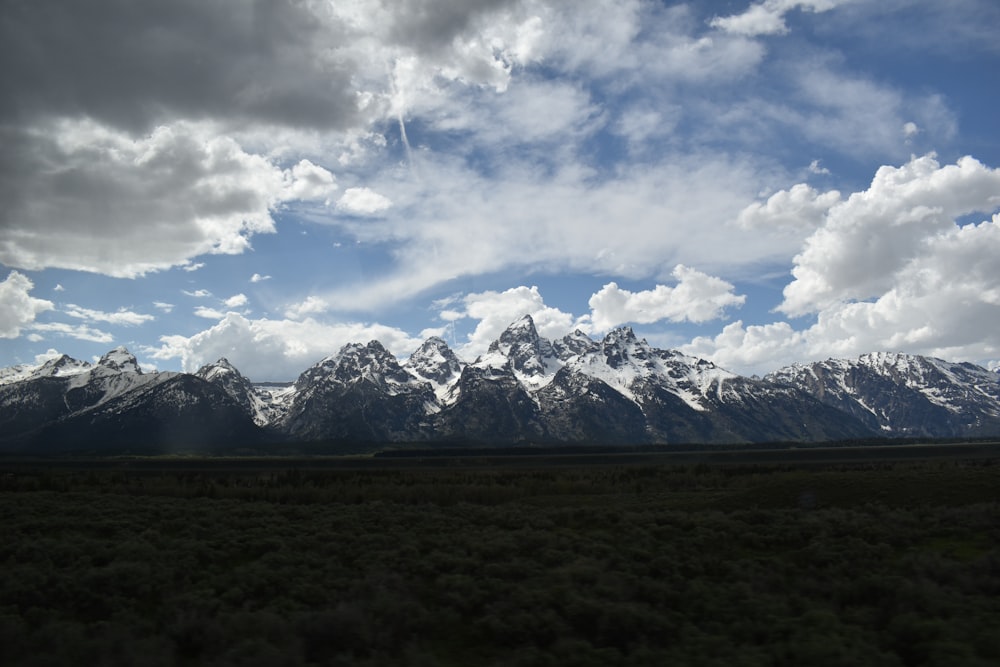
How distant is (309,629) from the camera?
14.0 metres

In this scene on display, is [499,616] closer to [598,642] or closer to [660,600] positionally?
[598,642]

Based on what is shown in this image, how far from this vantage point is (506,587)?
1800 cm

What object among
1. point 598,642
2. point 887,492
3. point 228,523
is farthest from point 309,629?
point 887,492

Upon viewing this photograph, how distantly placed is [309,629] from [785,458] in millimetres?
111286

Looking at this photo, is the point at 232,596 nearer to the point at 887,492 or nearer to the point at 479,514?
the point at 479,514

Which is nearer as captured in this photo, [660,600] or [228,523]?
[660,600]

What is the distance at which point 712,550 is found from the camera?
79.9ft

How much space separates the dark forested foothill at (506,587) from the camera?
510 inches

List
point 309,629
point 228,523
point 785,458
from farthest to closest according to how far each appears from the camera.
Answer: point 785,458 → point 228,523 → point 309,629

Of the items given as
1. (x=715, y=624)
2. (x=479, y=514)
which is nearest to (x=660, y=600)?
(x=715, y=624)

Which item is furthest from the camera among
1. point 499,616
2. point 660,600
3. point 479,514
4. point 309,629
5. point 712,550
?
point 479,514

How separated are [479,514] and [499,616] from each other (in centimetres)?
1967

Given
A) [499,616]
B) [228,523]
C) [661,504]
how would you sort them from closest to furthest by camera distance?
1. [499,616]
2. [228,523]
3. [661,504]

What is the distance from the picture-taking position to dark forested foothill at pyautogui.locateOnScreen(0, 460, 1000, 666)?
1295 cm
